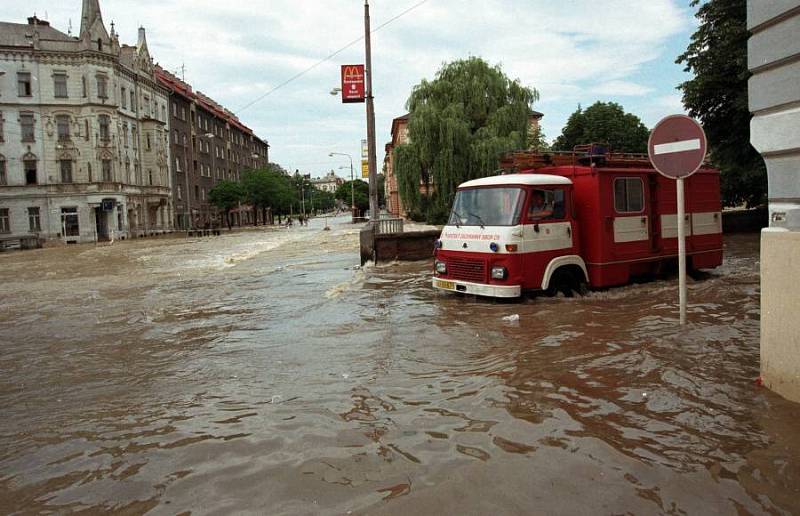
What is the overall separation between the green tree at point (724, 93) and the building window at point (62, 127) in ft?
147

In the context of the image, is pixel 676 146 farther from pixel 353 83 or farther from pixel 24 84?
pixel 24 84

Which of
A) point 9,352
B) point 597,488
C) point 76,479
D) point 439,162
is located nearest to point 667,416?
point 597,488

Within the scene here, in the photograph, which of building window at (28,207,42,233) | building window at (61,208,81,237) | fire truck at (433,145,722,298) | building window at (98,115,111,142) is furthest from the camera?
building window at (98,115,111,142)

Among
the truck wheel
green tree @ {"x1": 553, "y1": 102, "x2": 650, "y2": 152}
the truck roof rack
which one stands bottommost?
the truck wheel

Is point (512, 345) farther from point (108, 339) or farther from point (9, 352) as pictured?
point (9, 352)

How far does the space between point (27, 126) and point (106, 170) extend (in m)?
6.37

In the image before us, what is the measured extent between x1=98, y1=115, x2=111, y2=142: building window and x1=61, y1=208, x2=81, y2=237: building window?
6.49 metres

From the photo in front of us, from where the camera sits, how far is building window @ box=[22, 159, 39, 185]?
46.5 meters

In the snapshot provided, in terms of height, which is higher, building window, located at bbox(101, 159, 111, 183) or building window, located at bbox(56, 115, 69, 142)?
building window, located at bbox(56, 115, 69, 142)

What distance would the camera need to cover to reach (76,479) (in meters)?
3.91

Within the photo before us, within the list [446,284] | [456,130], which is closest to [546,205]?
[446,284]

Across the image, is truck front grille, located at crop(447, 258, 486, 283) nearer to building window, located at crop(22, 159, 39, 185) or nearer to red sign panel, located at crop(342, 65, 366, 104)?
red sign panel, located at crop(342, 65, 366, 104)

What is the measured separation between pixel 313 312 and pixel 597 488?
291 inches

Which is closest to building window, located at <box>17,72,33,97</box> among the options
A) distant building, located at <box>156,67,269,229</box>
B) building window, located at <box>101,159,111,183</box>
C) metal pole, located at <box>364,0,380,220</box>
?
building window, located at <box>101,159,111,183</box>
